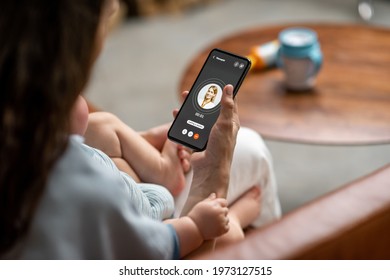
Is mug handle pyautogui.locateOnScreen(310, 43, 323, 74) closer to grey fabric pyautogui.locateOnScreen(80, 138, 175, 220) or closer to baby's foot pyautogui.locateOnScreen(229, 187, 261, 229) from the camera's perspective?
baby's foot pyautogui.locateOnScreen(229, 187, 261, 229)

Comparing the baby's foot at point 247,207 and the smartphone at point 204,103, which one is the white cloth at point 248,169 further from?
the smartphone at point 204,103

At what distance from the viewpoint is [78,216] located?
840 mm

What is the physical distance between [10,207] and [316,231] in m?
0.44

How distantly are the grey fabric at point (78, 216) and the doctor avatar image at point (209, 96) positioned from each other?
39cm

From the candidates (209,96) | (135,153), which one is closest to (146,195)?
(135,153)

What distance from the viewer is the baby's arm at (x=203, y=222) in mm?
1034

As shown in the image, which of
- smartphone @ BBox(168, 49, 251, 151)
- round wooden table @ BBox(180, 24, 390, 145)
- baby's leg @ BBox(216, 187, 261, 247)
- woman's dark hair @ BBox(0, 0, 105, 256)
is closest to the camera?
woman's dark hair @ BBox(0, 0, 105, 256)

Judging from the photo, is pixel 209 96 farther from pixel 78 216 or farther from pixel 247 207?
pixel 78 216

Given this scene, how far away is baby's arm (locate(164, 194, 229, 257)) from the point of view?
1.03 metres

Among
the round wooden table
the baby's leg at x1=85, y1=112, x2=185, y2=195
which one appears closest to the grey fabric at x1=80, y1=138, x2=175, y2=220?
the baby's leg at x1=85, y1=112, x2=185, y2=195

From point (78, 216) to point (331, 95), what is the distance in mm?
1109

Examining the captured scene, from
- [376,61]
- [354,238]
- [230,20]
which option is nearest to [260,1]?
[230,20]

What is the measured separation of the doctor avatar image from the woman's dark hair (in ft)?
1.43
